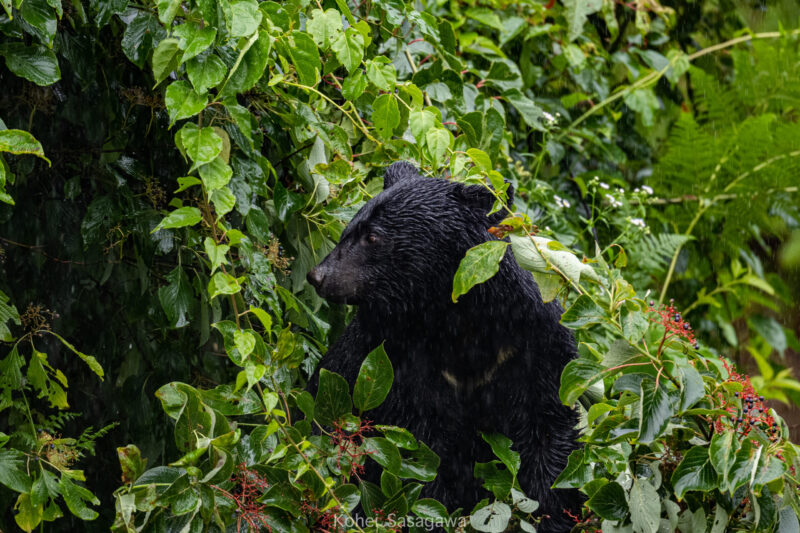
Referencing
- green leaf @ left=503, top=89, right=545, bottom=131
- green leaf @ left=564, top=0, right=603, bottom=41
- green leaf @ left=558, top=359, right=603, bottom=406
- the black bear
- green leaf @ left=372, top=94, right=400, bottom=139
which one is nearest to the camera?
green leaf @ left=558, top=359, right=603, bottom=406

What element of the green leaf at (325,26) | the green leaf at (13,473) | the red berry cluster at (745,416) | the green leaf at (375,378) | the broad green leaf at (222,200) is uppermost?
the green leaf at (325,26)

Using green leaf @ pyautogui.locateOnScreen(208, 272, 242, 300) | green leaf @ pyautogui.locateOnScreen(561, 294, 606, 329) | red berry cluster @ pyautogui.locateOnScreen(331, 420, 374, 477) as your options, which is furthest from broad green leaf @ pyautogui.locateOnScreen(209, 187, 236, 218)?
green leaf @ pyautogui.locateOnScreen(561, 294, 606, 329)

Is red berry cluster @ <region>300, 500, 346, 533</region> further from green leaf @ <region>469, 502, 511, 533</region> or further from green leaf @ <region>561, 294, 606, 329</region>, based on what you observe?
green leaf @ <region>561, 294, 606, 329</region>

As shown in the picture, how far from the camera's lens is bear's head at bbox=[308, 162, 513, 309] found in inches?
59.9

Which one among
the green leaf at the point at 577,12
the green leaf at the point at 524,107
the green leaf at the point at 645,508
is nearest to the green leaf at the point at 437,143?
the green leaf at the point at 645,508

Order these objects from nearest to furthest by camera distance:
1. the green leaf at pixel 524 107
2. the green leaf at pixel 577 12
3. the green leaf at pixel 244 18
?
the green leaf at pixel 244 18 → the green leaf at pixel 524 107 → the green leaf at pixel 577 12

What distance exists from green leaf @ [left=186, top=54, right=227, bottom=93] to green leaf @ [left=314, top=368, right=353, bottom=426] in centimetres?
54

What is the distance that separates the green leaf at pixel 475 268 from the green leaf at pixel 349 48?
438 millimetres

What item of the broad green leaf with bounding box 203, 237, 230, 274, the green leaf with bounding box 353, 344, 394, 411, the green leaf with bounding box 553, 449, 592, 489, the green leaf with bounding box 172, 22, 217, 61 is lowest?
the green leaf with bounding box 553, 449, 592, 489

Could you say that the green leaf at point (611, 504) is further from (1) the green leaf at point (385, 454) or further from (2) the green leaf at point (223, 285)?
(2) the green leaf at point (223, 285)

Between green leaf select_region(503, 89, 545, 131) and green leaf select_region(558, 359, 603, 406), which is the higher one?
green leaf select_region(558, 359, 603, 406)

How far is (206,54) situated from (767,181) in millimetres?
3289

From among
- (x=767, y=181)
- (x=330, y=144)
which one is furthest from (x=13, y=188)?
(x=767, y=181)

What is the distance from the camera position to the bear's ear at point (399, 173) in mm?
1657
